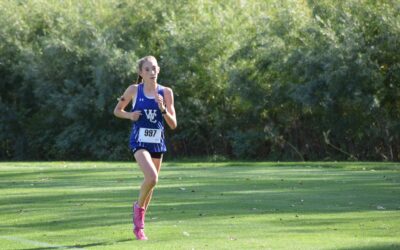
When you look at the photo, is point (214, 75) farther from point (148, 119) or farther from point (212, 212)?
point (148, 119)

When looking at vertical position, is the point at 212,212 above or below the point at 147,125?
below

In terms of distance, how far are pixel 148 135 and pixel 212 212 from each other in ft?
11.2

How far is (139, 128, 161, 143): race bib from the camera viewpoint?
543 inches

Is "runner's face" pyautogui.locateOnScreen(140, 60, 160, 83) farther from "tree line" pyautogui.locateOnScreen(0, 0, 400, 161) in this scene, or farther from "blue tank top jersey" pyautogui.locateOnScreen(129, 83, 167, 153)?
"tree line" pyautogui.locateOnScreen(0, 0, 400, 161)

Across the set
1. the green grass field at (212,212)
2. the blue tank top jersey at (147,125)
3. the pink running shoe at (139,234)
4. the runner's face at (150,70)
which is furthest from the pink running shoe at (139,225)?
the runner's face at (150,70)

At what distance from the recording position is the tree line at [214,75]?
44062 millimetres

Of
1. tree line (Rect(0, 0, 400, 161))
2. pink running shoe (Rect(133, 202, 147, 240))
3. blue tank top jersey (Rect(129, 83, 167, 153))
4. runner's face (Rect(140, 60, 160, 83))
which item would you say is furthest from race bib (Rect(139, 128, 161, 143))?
tree line (Rect(0, 0, 400, 161))

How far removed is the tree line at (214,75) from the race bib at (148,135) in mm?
29921

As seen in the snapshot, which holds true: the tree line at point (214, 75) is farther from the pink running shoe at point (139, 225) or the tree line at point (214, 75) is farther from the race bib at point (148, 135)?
the pink running shoe at point (139, 225)

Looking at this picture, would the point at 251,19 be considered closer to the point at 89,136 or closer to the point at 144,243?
the point at 89,136

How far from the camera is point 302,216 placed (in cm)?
1608

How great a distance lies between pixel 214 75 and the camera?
5178cm

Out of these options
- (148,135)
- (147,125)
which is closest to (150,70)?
(147,125)

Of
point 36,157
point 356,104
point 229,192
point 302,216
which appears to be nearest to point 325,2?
point 356,104
